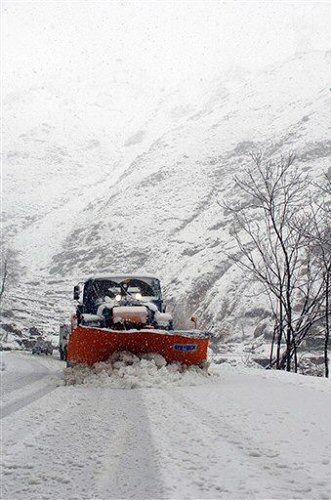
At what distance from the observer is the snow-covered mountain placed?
47.1m

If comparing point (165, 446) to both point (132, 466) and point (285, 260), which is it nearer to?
point (132, 466)

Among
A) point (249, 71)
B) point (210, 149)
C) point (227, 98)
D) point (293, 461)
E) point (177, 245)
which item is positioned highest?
point (249, 71)

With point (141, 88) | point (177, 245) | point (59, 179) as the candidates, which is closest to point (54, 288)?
point (177, 245)

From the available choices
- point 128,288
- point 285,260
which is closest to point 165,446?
point 128,288

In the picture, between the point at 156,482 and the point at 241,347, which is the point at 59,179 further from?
the point at 156,482

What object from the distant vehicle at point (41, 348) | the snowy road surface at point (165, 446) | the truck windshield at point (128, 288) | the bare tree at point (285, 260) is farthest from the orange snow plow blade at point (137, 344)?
the distant vehicle at point (41, 348)

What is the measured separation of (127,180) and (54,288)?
94.2ft

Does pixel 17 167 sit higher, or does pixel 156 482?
pixel 17 167

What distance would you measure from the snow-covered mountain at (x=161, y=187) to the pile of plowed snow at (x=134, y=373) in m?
26.5

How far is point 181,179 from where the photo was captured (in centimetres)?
7469

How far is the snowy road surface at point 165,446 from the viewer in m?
2.48

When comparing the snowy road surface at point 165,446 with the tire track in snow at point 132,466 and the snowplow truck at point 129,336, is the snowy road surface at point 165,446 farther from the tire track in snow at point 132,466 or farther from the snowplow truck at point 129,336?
the snowplow truck at point 129,336

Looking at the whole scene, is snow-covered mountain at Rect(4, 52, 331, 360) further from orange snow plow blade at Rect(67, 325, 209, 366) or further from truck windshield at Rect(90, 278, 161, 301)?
orange snow plow blade at Rect(67, 325, 209, 366)

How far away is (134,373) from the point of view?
23.9ft
